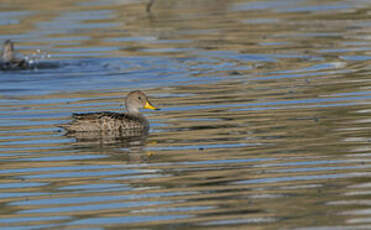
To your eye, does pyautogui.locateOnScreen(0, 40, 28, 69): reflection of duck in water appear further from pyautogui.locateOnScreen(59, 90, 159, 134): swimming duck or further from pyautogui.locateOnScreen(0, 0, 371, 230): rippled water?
pyautogui.locateOnScreen(59, 90, 159, 134): swimming duck

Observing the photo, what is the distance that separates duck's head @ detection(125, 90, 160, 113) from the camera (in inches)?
534

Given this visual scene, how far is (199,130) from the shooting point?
12484 mm

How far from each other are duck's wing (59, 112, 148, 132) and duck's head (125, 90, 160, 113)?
417 millimetres

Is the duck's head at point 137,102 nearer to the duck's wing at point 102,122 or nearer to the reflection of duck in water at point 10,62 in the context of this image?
the duck's wing at point 102,122

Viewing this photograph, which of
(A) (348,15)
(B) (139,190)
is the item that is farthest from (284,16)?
(B) (139,190)

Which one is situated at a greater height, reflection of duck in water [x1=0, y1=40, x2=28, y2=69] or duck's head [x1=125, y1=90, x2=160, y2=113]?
reflection of duck in water [x1=0, y1=40, x2=28, y2=69]

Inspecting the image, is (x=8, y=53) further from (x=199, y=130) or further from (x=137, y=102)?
(x=199, y=130)

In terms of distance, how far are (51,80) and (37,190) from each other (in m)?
8.90

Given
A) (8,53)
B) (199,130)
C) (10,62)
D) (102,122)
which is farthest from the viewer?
(8,53)

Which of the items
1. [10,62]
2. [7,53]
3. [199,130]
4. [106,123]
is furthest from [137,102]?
[7,53]

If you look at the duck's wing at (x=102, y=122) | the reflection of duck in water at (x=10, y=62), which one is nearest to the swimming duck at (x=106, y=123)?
the duck's wing at (x=102, y=122)

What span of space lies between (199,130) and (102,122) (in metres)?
1.30

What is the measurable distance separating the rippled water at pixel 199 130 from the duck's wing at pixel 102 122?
0.86 feet

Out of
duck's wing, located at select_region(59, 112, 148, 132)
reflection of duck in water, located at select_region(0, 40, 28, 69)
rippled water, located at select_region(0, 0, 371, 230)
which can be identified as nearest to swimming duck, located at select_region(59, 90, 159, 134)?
duck's wing, located at select_region(59, 112, 148, 132)
